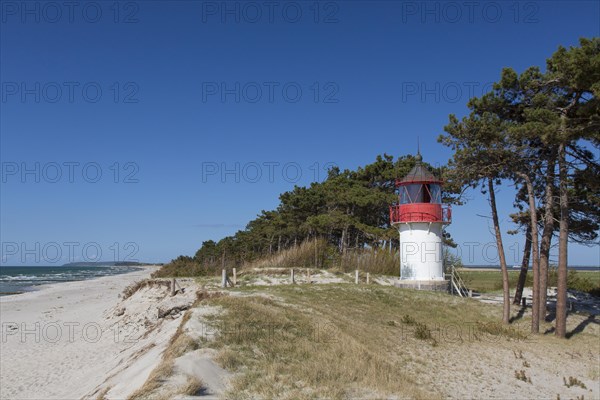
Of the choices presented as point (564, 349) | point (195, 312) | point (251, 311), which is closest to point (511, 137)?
point (564, 349)

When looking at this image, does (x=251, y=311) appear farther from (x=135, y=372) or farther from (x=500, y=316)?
(x=500, y=316)

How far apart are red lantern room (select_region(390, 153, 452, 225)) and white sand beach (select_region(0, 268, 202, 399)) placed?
38.0 feet

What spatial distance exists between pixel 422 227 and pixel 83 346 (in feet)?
53.2

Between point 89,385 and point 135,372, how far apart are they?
123 inches

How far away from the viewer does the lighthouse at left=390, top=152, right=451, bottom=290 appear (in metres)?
23.6

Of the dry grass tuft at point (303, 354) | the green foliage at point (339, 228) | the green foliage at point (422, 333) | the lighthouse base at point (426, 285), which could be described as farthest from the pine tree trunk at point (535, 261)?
the green foliage at point (339, 228)

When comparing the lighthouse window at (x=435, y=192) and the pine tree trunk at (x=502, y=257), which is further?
the lighthouse window at (x=435, y=192)

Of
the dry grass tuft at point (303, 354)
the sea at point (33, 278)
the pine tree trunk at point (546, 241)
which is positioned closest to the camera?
the dry grass tuft at point (303, 354)

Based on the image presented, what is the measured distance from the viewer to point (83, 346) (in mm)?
17672

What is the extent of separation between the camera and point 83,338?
1928 cm

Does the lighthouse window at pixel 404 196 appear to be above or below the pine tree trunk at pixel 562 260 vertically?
above

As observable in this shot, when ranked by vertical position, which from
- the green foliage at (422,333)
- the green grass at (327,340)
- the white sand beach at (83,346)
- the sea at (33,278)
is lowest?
the sea at (33,278)

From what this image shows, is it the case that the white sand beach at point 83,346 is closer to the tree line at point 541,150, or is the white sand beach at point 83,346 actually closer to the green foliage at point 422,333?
the green foliage at point 422,333

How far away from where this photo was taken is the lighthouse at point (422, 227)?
23.6 metres
